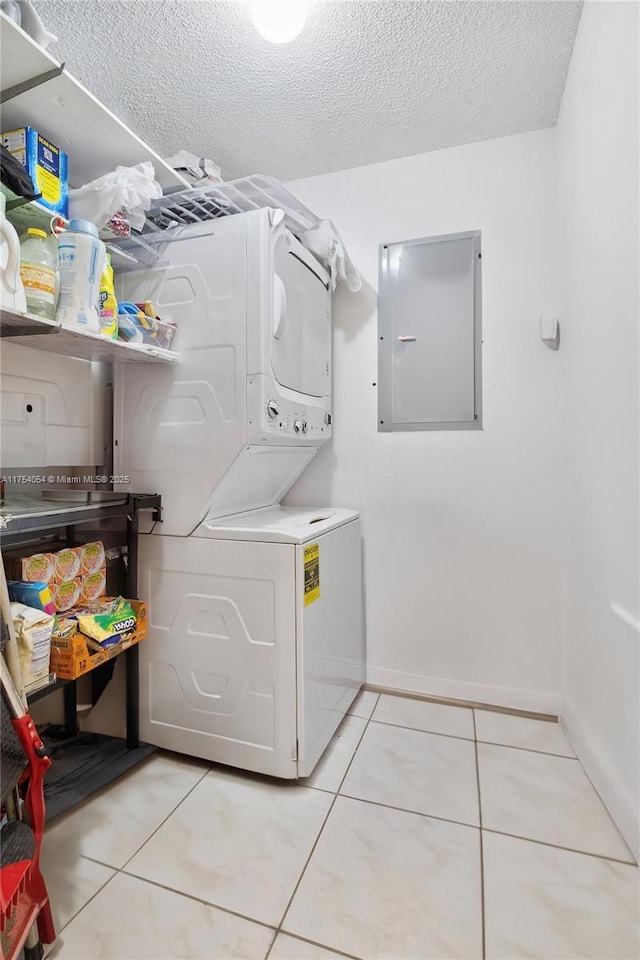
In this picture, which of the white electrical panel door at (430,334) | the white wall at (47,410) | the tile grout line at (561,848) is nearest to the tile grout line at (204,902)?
the tile grout line at (561,848)

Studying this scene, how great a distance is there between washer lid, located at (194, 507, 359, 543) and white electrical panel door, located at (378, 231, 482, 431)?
1.88ft

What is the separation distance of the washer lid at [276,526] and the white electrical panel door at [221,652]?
0.03m

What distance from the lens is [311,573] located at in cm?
Answer: 157

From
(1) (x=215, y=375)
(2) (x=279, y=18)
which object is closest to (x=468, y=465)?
(1) (x=215, y=375)

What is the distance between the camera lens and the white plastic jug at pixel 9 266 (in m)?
1.10

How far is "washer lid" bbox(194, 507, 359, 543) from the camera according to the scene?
152 cm

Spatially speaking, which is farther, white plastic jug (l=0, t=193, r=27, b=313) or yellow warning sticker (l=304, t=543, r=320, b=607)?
yellow warning sticker (l=304, t=543, r=320, b=607)

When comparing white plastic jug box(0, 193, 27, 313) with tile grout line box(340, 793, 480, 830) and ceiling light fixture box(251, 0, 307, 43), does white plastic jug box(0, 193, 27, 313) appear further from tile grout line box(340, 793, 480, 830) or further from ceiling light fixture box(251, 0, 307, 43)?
tile grout line box(340, 793, 480, 830)

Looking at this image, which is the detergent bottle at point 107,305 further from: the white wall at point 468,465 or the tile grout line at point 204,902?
the tile grout line at point 204,902

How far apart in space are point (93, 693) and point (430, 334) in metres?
2.04

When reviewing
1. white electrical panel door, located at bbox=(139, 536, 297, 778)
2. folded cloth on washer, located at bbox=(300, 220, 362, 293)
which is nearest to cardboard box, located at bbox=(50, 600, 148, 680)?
white electrical panel door, located at bbox=(139, 536, 297, 778)

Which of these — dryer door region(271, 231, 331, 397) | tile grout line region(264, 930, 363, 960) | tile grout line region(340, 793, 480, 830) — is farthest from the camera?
dryer door region(271, 231, 331, 397)

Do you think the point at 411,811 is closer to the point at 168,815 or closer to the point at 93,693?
the point at 168,815

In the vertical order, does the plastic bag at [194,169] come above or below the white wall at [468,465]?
above
